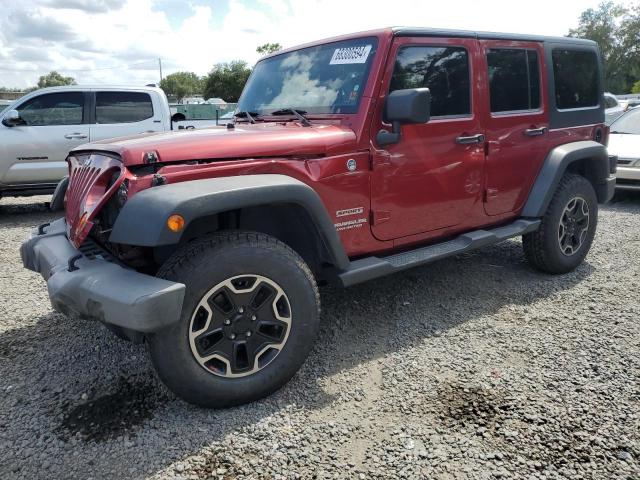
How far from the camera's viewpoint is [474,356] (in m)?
3.18

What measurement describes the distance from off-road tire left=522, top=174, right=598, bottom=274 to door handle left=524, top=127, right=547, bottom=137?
1.65 ft

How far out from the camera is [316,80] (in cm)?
344

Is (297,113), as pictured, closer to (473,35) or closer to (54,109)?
(473,35)

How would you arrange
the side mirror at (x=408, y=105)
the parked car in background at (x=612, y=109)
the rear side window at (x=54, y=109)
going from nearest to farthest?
the side mirror at (x=408, y=105), the rear side window at (x=54, y=109), the parked car in background at (x=612, y=109)

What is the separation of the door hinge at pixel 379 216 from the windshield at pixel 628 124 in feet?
23.7

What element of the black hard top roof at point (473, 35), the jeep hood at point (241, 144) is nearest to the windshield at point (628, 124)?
the black hard top roof at point (473, 35)

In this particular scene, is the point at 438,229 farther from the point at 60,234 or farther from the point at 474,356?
the point at 60,234

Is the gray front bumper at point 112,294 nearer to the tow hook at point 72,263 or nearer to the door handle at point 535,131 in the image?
the tow hook at point 72,263

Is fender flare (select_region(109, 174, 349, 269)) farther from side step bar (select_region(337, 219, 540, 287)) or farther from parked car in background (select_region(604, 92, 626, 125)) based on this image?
parked car in background (select_region(604, 92, 626, 125))

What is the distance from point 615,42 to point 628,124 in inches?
2432

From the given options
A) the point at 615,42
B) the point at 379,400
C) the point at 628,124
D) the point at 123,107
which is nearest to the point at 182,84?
the point at 615,42

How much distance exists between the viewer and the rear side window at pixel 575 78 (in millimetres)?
4348

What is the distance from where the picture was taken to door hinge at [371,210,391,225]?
3.23 meters

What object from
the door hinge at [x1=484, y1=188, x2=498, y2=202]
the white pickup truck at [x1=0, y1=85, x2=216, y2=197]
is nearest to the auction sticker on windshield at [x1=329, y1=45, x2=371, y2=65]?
the door hinge at [x1=484, y1=188, x2=498, y2=202]
